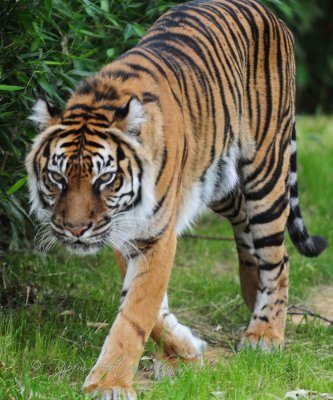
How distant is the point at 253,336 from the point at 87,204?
1596mm

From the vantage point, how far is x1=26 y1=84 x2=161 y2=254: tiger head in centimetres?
386

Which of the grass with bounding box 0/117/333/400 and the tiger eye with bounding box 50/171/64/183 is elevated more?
the tiger eye with bounding box 50/171/64/183

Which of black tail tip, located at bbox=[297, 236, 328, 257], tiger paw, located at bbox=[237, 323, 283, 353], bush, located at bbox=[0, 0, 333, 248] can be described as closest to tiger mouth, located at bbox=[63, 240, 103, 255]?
bush, located at bbox=[0, 0, 333, 248]

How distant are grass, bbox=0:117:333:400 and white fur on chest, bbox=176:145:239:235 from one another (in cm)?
69

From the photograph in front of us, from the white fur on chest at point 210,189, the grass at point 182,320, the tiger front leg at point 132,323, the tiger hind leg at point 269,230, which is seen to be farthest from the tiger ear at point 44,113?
the tiger hind leg at point 269,230

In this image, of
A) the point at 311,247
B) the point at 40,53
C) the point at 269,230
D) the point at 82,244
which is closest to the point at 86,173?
the point at 82,244

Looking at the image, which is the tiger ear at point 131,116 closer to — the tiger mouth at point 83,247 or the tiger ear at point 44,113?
the tiger ear at point 44,113

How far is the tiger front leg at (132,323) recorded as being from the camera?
3.95m

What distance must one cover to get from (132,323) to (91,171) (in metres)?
0.69

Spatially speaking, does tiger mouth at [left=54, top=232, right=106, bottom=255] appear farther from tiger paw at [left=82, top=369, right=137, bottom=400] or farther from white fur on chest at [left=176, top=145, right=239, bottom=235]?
white fur on chest at [left=176, top=145, right=239, bottom=235]

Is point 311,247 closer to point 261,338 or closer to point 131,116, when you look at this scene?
point 261,338

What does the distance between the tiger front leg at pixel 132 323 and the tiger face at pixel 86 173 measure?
19cm

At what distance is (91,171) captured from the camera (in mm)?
3863

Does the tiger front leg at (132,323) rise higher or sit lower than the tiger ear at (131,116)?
lower
